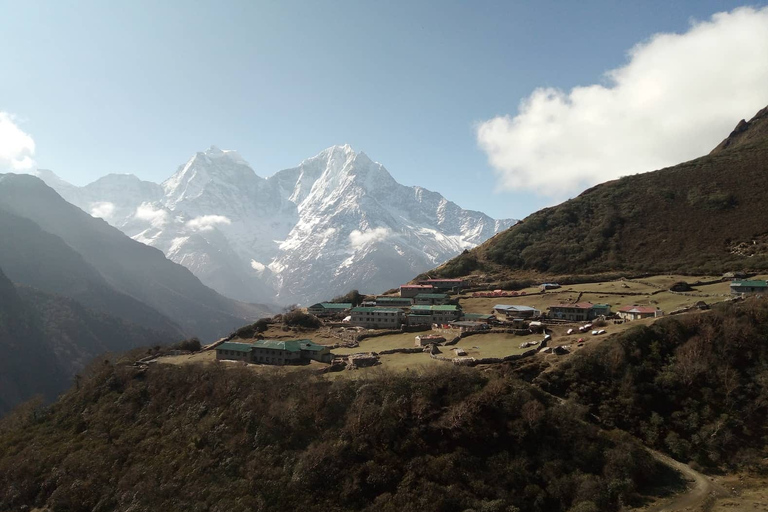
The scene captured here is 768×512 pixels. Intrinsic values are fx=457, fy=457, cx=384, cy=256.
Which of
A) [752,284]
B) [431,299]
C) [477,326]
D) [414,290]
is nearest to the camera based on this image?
[477,326]

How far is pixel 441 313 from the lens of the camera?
67.1 m

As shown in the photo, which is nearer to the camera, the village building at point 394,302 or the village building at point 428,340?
the village building at point 428,340

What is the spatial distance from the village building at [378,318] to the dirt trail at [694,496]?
4153 cm

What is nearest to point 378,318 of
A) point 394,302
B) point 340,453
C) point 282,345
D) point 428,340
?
point 394,302

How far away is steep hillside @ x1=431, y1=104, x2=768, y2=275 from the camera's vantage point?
8531 cm

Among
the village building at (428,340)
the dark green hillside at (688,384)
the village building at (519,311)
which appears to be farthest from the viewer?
the village building at (519,311)

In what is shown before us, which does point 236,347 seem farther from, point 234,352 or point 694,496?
point 694,496

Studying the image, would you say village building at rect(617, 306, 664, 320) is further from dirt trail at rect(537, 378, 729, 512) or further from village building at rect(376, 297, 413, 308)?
Result: village building at rect(376, 297, 413, 308)

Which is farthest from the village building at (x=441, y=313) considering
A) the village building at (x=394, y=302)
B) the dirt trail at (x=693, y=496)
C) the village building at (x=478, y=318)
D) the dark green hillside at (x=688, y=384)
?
the dirt trail at (x=693, y=496)

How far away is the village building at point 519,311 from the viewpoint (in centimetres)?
6253

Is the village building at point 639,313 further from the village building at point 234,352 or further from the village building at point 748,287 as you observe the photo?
the village building at point 234,352

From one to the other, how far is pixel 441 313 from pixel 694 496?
3980cm

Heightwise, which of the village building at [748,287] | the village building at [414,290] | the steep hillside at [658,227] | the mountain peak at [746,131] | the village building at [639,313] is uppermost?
the mountain peak at [746,131]

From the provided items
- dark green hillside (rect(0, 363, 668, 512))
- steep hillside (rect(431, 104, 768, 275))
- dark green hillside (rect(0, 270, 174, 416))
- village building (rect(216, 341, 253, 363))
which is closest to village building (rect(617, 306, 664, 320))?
dark green hillside (rect(0, 363, 668, 512))
